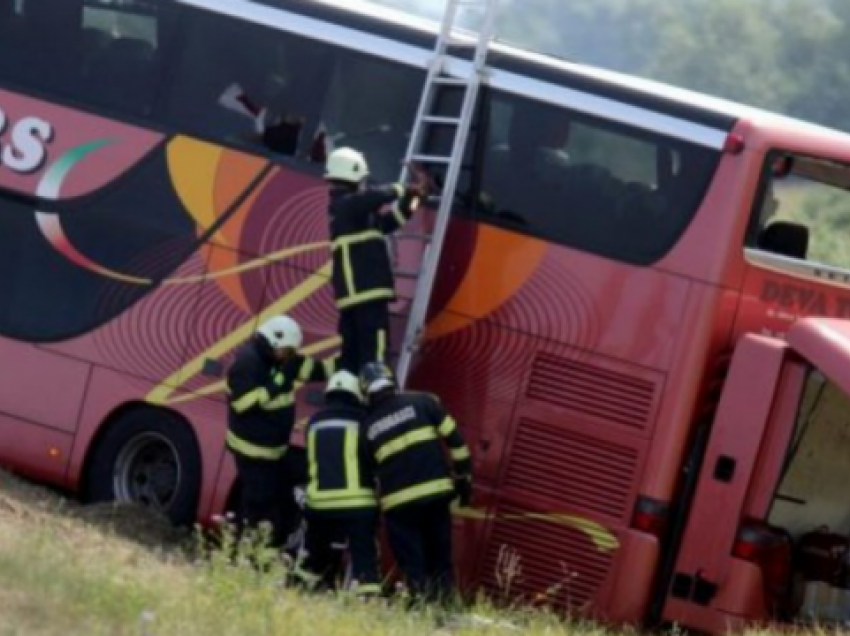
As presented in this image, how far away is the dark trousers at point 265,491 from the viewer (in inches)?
632

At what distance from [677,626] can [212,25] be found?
15.8ft

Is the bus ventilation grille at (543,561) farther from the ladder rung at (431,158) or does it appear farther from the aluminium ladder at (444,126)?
the ladder rung at (431,158)

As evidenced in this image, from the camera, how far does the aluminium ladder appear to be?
16.0 metres

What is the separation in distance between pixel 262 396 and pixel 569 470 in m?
1.87

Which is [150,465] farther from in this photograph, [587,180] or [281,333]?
[587,180]

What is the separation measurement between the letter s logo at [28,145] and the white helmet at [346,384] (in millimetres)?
2920

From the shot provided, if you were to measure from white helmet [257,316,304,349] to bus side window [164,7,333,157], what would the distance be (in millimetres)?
1181

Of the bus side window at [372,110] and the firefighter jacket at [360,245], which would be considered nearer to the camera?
the firefighter jacket at [360,245]

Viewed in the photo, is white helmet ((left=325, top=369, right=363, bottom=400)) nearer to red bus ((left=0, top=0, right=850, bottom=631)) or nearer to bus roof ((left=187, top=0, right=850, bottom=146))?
red bus ((left=0, top=0, right=850, bottom=631))

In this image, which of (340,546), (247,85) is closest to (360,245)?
(247,85)

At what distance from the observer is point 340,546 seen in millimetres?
15898

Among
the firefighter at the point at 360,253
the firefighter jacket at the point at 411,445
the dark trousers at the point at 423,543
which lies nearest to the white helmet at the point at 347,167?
the firefighter at the point at 360,253

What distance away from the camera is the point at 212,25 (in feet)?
55.6

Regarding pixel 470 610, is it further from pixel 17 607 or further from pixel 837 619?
pixel 17 607
